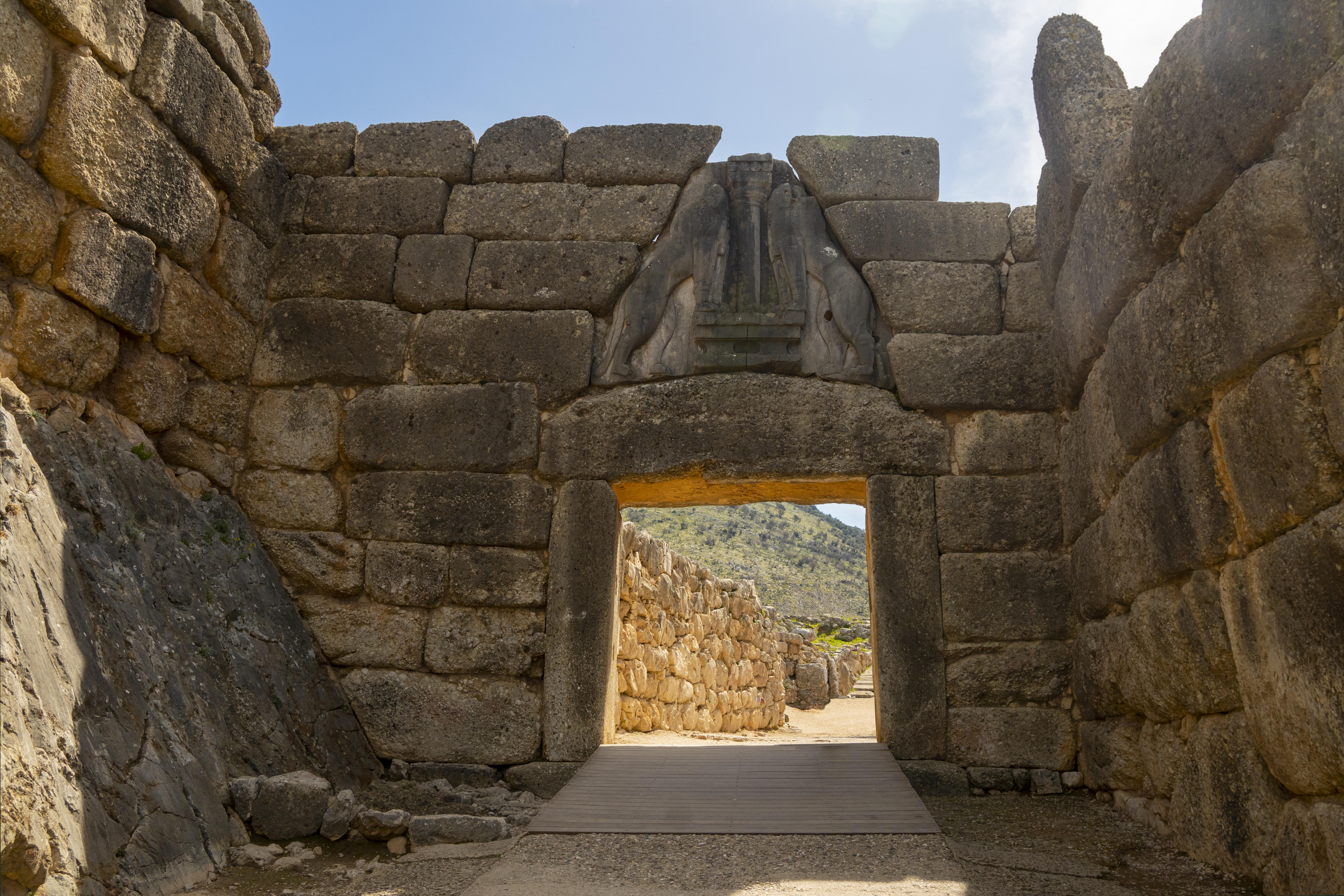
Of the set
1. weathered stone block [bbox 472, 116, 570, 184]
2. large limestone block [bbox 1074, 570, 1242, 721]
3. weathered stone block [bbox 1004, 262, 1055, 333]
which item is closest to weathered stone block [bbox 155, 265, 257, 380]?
weathered stone block [bbox 472, 116, 570, 184]

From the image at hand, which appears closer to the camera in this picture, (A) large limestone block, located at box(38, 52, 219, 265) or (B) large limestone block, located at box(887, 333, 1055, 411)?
(A) large limestone block, located at box(38, 52, 219, 265)

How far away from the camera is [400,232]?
544 centimetres

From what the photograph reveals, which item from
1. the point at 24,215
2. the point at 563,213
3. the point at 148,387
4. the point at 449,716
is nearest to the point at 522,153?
the point at 563,213

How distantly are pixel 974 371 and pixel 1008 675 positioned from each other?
5.15 feet

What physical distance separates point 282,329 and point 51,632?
100 inches

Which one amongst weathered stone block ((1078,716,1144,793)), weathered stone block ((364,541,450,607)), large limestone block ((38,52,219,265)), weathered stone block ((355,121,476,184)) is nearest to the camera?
large limestone block ((38,52,219,265))

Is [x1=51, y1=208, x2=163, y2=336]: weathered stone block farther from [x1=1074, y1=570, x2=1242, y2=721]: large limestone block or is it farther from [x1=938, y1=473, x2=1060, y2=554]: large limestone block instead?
[x1=1074, y1=570, x2=1242, y2=721]: large limestone block

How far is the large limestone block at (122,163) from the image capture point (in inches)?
147

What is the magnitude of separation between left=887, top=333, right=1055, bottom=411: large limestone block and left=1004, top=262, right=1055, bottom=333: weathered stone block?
60mm

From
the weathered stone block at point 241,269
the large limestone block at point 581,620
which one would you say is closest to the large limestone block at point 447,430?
the large limestone block at point 581,620

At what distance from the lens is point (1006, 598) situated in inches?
186

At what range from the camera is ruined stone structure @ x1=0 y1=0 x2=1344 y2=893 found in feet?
9.14

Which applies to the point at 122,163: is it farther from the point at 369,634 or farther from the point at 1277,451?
the point at 1277,451

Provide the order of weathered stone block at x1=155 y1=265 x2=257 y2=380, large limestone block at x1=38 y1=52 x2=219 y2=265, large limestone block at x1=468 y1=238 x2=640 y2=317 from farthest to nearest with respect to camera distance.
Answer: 1. large limestone block at x1=468 y1=238 x2=640 y2=317
2. weathered stone block at x1=155 y1=265 x2=257 y2=380
3. large limestone block at x1=38 y1=52 x2=219 y2=265
